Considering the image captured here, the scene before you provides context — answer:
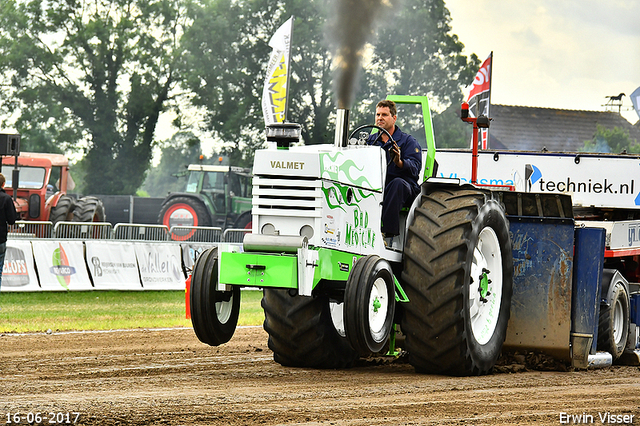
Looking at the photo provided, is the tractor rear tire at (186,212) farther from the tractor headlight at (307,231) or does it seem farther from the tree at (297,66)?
the tractor headlight at (307,231)

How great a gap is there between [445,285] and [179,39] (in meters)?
37.5

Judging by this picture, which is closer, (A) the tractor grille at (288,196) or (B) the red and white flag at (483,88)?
(A) the tractor grille at (288,196)

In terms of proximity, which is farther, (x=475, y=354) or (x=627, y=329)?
(x=627, y=329)

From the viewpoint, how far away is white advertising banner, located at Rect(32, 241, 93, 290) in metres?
16.4

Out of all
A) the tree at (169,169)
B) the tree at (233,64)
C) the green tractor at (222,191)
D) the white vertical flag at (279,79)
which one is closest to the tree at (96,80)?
the tree at (233,64)

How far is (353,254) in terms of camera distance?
6.66 metres

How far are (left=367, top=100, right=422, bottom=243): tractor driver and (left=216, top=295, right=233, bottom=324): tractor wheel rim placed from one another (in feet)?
4.71

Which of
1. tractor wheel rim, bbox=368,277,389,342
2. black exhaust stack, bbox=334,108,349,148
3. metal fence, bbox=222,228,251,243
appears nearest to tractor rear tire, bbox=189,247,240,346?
tractor wheel rim, bbox=368,277,389,342

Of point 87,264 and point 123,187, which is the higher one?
point 123,187

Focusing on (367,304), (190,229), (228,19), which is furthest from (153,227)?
(228,19)

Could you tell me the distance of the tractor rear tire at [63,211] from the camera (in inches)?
882

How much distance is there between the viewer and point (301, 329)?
727 centimetres

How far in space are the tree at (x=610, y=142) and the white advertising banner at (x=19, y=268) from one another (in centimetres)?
3730

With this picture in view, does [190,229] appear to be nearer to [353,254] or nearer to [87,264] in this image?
[87,264]
